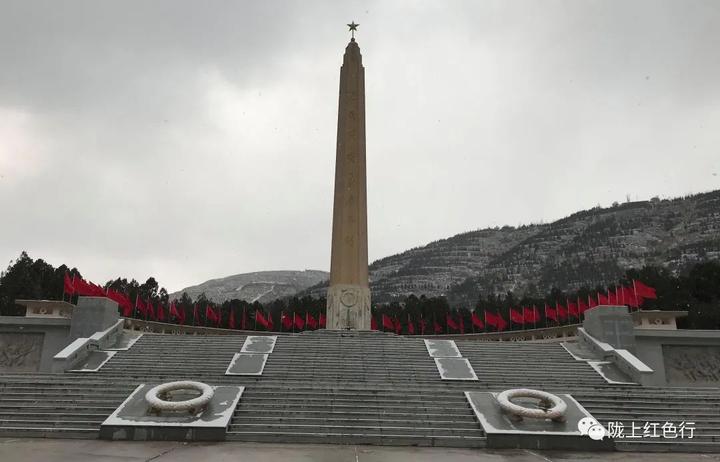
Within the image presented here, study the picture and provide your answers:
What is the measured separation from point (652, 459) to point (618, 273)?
85.2 meters

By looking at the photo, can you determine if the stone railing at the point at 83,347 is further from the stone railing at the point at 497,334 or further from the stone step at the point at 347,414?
the stone railing at the point at 497,334

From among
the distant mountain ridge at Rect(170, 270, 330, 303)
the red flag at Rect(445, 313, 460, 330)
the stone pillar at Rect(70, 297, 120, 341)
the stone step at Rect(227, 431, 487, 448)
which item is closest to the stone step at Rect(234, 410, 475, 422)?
the stone step at Rect(227, 431, 487, 448)

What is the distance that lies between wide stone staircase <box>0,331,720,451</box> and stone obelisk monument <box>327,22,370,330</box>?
791 cm

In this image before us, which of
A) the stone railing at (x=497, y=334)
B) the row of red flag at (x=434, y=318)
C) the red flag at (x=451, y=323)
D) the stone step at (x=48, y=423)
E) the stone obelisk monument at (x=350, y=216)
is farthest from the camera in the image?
the red flag at (x=451, y=323)

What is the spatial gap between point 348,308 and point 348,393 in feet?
40.9

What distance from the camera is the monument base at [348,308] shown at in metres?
23.1

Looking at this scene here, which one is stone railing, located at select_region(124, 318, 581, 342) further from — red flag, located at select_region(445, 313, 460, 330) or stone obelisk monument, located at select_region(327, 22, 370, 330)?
stone obelisk monument, located at select_region(327, 22, 370, 330)

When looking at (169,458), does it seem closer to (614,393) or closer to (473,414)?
(473,414)

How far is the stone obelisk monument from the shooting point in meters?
23.4

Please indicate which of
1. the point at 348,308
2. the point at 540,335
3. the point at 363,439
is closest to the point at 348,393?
the point at 363,439

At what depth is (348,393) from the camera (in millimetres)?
10773

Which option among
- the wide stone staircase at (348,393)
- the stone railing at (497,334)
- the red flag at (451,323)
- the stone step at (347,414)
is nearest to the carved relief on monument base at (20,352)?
the wide stone staircase at (348,393)

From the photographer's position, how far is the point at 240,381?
472 inches

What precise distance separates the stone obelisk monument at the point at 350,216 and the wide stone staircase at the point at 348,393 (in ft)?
26.0
